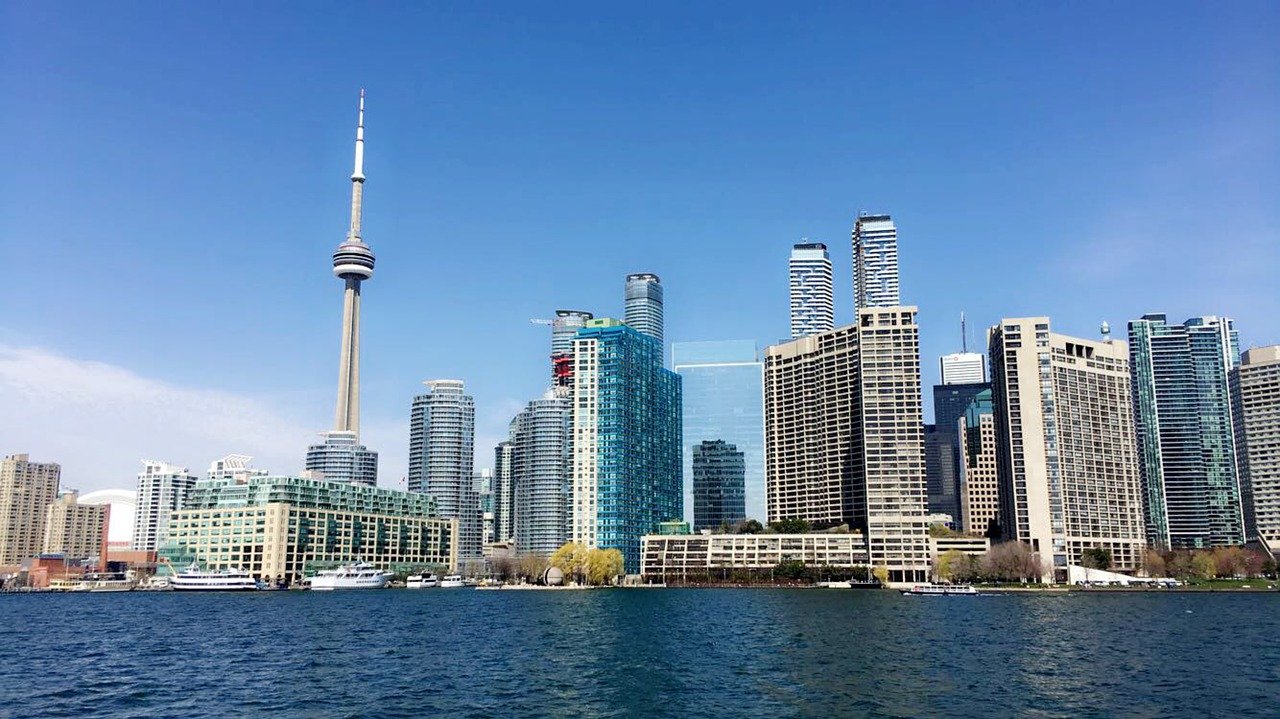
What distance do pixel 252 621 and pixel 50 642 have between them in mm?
A: 32449

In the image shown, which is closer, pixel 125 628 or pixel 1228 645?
pixel 1228 645

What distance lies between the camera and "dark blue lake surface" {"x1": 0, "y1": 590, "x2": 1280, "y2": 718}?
208 feet

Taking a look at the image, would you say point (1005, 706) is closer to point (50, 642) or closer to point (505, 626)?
point (505, 626)

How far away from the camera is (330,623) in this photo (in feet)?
431

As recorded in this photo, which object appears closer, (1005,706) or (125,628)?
(1005,706)

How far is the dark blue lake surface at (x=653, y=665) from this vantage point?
63.4 meters

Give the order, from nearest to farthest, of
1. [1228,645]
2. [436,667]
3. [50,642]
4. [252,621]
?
[436,667] → [1228,645] → [50,642] → [252,621]

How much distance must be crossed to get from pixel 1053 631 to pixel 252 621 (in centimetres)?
10334

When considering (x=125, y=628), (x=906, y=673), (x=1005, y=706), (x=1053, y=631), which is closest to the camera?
(x=1005, y=706)

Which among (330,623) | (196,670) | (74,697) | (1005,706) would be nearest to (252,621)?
(330,623)

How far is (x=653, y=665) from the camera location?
83.7 m

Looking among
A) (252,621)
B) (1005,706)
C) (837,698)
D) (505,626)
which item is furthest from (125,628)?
(1005,706)

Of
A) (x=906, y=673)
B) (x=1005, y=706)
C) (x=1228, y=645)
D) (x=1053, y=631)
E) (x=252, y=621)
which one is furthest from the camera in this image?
(x=252, y=621)

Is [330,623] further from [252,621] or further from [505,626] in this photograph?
[505,626]
